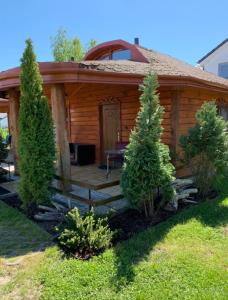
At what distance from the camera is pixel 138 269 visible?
3.15 metres

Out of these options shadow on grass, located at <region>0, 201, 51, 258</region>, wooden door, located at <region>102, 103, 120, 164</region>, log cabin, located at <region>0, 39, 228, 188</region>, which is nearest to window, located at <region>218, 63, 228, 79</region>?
log cabin, located at <region>0, 39, 228, 188</region>

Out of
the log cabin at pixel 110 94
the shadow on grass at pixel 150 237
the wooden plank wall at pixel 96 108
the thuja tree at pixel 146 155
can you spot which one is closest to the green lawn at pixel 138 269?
the shadow on grass at pixel 150 237

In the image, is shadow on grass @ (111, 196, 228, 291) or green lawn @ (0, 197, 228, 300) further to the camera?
shadow on grass @ (111, 196, 228, 291)

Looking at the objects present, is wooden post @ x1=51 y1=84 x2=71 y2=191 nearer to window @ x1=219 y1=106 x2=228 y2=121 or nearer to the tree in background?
window @ x1=219 y1=106 x2=228 y2=121

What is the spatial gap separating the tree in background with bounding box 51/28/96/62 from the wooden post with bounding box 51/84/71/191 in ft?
86.2

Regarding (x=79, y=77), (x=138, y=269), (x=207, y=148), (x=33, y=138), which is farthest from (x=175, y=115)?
(x=138, y=269)

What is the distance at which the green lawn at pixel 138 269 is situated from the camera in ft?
9.15

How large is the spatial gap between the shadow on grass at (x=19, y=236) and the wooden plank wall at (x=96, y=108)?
3886mm

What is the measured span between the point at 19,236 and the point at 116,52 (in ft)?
25.6

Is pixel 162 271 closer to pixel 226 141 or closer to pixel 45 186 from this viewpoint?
pixel 45 186

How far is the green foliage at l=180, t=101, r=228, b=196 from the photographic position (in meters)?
5.49

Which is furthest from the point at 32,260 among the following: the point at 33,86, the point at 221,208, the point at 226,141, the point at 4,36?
the point at 4,36

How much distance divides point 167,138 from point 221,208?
2662 millimetres

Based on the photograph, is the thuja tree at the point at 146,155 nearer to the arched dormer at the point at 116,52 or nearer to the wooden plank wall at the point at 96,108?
the wooden plank wall at the point at 96,108
